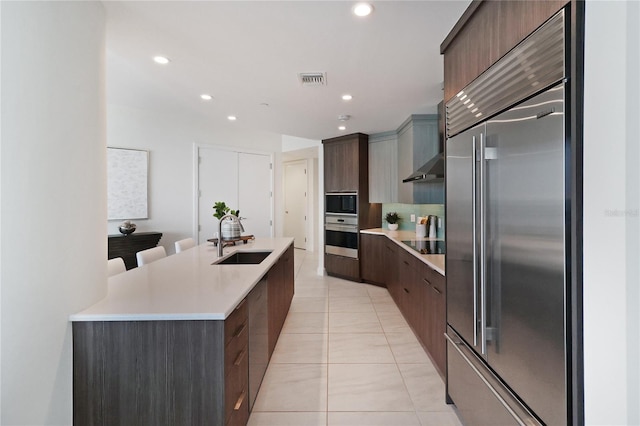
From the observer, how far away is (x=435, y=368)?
7.86 ft

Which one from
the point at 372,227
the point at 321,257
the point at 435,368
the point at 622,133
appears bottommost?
the point at 435,368

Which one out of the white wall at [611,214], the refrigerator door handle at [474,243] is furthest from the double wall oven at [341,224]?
the white wall at [611,214]

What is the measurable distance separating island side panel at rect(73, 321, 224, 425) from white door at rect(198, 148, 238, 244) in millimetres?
4030

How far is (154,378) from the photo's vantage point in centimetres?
132

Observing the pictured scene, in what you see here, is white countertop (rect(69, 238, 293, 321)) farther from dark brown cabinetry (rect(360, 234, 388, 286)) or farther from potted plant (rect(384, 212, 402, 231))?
potted plant (rect(384, 212, 402, 231))

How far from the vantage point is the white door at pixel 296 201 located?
8508 mm

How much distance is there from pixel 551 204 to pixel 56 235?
1951mm

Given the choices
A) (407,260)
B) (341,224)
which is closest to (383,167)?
(341,224)

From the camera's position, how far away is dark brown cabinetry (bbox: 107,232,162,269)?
4195 mm

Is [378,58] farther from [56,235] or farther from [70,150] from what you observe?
[56,235]

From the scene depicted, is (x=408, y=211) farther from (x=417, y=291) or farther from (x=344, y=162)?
(x=417, y=291)

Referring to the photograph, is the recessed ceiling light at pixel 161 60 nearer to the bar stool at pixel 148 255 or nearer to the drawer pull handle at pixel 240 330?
the bar stool at pixel 148 255

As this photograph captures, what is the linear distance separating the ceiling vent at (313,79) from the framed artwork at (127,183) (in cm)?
333

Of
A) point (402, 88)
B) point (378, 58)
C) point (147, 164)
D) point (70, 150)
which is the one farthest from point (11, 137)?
point (147, 164)
